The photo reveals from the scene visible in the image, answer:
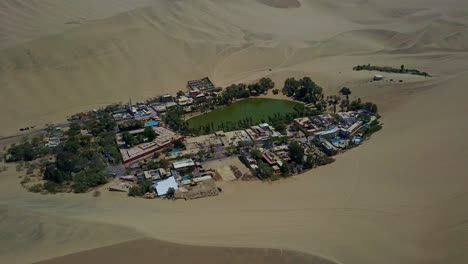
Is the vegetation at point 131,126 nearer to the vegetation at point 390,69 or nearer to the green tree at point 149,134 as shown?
the green tree at point 149,134

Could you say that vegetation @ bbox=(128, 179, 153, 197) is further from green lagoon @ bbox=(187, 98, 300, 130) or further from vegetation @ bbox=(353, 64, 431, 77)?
vegetation @ bbox=(353, 64, 431, 77)

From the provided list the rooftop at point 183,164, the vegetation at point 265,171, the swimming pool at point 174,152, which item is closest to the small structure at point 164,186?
the rooftop at point 183,164

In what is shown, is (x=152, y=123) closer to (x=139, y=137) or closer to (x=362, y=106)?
(x=139, y=137)
